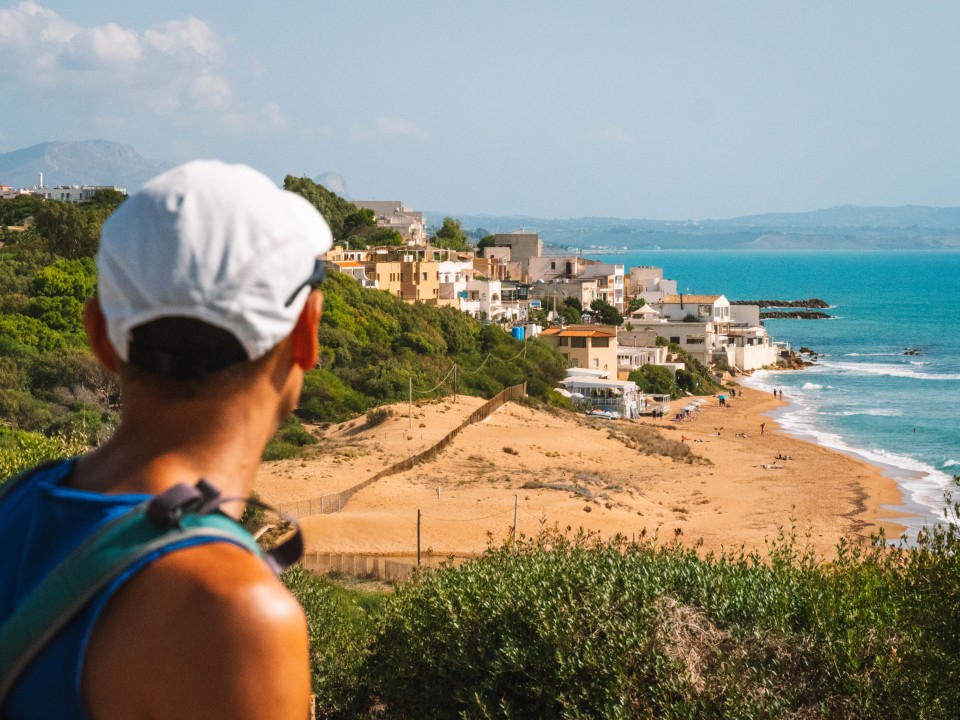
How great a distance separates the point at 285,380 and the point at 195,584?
1.13 feet

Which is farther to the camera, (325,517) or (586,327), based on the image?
(586,327)

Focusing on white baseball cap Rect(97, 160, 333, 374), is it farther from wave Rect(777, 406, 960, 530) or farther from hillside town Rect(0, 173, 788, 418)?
hillside town Rect(0, 173, 788, 418)

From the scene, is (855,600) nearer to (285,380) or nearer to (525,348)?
(285,380)

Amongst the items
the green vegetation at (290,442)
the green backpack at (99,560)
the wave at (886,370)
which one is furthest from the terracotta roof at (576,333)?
the green backpack at (99,560)

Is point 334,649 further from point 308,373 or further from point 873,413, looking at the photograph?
point 873,413

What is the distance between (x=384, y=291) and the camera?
59.7 meters

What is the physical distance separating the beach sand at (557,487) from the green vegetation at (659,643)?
941cm

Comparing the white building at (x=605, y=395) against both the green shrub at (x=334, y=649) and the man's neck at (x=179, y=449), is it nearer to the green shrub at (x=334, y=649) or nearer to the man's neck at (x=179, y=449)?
the green shrub at (x=334, y=649)

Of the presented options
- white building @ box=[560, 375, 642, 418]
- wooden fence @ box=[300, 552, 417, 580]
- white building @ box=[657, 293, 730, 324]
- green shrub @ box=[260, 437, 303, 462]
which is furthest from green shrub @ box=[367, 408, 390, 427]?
white building @ box=[657, 293, 730, 324]

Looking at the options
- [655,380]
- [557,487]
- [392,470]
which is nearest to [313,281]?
[557,487]

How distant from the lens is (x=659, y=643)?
9969 millimetres

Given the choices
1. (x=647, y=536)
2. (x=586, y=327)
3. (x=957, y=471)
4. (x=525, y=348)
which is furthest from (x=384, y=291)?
(x=647, y=536)

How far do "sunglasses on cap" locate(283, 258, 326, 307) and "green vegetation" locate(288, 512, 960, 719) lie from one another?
848 centimetres

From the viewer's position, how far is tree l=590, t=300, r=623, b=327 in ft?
252
